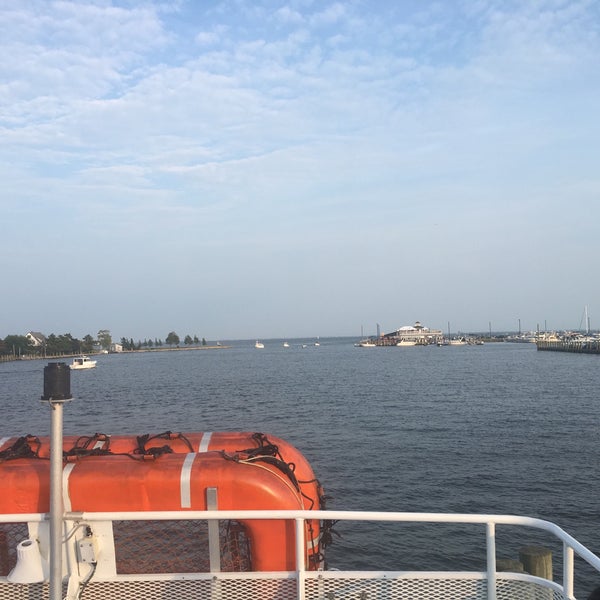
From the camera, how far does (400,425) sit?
2733 centimetres

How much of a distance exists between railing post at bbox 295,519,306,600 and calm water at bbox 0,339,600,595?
8358 millimetres

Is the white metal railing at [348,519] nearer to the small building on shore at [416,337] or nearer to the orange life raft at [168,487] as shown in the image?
the orange life raft at [168,487]

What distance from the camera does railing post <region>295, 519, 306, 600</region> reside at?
12.9 feet

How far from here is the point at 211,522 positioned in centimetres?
450

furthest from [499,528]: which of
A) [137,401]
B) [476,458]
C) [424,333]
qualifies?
[424,333]

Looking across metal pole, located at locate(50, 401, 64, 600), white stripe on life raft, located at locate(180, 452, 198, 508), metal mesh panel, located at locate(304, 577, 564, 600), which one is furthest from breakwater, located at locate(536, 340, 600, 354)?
metal pole, located at locate(50, 401, 64, 600)

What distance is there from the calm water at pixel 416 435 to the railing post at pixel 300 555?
27.4 ft

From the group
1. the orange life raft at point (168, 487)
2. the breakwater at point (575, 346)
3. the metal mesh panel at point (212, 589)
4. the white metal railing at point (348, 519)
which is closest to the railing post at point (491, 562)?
the white metal railing at point (348, 519)

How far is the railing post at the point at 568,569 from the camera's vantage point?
140 inches

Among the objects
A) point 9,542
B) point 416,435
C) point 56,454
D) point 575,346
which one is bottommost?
point 416,435

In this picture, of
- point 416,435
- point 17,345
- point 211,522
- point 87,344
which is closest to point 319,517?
point 211,522

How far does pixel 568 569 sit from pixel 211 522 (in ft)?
8.38

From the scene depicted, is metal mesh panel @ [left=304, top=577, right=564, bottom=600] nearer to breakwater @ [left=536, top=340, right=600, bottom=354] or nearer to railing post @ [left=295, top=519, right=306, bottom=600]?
railing post @ [left=295, top=519, right=306, bottom=600]

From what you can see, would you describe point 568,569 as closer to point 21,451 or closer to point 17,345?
point 21,451
